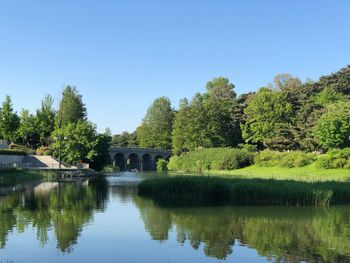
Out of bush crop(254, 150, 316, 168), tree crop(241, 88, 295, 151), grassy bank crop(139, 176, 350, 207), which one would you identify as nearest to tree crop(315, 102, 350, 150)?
bush crop(254, 150, 316, 168)

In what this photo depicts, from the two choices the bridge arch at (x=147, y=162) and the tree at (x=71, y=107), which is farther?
the bridge arch at (x=147, y=162)

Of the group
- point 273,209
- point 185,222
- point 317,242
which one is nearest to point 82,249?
point 185,222

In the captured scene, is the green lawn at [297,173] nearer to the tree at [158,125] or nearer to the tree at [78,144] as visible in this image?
the tree at [78,144]

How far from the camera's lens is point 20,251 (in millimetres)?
16359

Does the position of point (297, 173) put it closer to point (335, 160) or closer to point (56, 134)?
point (335, 160)

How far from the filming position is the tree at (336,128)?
63188 millimetres

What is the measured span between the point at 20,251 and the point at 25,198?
56.5 ft

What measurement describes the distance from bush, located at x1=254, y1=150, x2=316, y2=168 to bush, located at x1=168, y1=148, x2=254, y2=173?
3324 mm

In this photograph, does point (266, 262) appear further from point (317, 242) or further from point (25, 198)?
point (25, 198)

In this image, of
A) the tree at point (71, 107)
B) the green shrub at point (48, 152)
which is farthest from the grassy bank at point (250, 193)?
the tree at point (71, 107)

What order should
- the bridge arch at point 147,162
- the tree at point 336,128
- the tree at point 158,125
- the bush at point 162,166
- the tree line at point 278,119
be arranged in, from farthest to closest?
the tree at point 158,125, the bridge arch at point 147,162, the bush at point 162,166, the tree line at point 278,119, the tree at point 336,128

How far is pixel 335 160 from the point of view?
5625 centimetres

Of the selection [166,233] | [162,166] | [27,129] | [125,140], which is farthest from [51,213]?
[125,140]

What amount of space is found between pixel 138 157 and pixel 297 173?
2564 inches
